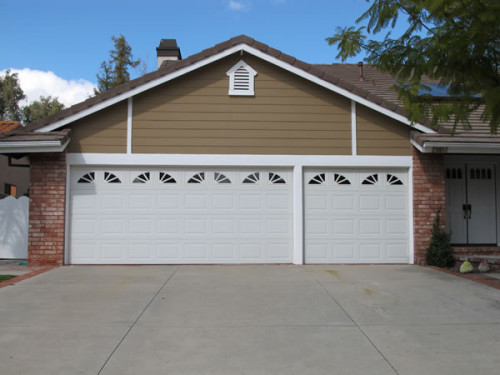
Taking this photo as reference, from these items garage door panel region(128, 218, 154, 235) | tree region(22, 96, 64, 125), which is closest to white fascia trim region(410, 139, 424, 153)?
garage door panel region(128, 218, 154, 235)

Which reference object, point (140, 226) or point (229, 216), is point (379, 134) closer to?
point (229, 216)

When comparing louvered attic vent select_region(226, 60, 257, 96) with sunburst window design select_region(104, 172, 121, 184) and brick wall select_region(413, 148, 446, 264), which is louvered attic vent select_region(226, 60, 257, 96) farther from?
brick wall select_region(413, 148, 446, 264)

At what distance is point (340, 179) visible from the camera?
395 inches

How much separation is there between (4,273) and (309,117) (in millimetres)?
6959

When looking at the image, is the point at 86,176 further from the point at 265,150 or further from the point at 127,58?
the point at 127,58

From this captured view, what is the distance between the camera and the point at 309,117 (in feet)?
32.7

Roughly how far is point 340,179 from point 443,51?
199 inches

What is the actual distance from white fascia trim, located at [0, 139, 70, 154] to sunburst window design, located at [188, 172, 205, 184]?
2703 millimetres

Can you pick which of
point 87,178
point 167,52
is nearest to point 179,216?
point 87,178

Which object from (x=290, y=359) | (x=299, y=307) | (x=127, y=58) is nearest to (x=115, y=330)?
(x=290, y=359)

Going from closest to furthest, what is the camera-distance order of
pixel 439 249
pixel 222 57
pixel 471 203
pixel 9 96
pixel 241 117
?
pixel 439 249 < pixel 222 57 < pixel 241 117 < pixel 471 203 < pixel 9 96

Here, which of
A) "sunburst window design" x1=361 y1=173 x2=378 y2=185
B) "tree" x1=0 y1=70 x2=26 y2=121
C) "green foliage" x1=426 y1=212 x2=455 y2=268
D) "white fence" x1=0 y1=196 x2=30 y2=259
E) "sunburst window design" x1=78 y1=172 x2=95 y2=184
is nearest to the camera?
"green foliage" x1=426 y1=212 x2=455 y2=268

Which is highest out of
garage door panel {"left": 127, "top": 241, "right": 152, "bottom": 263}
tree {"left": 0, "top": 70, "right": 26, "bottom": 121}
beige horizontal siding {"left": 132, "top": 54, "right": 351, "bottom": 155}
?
tree {"left": 0, "top": 70, "right": 26, "bottom": 121}

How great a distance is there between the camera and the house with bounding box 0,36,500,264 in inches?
379
